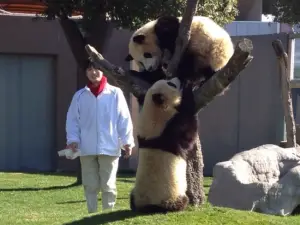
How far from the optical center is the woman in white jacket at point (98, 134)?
8.20 metres

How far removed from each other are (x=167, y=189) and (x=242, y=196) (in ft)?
8.96

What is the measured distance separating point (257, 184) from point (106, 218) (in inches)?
111

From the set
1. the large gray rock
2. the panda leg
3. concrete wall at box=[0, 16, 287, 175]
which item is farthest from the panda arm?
concrete wall at box=[0, 16, 287, 175]

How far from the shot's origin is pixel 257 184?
8266 mm

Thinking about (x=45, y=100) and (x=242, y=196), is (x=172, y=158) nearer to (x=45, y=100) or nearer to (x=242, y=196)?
(x=242, y=196)

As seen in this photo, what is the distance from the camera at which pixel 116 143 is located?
27.3 ft

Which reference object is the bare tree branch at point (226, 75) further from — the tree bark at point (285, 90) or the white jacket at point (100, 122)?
the tree bark at point (285, 90)

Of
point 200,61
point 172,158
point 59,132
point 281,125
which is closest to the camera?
point 172,158

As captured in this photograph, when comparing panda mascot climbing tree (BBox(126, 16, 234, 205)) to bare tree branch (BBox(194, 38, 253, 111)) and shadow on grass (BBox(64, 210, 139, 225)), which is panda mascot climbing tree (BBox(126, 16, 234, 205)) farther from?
shadow on grass (BBox(64, 210, 139, 225))

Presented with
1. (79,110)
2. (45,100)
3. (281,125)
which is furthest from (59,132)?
(79,110)

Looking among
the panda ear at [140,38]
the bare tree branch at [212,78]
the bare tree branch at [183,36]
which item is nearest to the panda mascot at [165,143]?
the bare tree branch at [212,78]

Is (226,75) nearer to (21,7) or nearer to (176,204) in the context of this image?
(176,204)

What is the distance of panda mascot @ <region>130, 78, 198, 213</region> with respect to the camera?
554cm

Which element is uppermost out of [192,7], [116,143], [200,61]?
[192,7]
